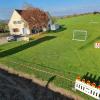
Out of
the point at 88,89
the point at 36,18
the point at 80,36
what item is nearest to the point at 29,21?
the point at 36,18

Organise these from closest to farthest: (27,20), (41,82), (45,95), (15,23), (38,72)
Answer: (45,95) → (41,82) → (38,72) → (27,20) → (15,23)

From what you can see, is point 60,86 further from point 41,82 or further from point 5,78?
point 5,78

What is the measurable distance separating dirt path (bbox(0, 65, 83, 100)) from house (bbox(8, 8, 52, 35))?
26668mm

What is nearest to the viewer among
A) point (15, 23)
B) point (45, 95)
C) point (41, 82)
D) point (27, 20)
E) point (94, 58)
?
point (45, 95)

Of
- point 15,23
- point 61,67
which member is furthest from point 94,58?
point 15,23

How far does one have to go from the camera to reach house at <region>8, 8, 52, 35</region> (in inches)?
1834

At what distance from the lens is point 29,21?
4659cm

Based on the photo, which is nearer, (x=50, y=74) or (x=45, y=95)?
(x=45, y=95)

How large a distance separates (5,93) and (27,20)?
31.0 m

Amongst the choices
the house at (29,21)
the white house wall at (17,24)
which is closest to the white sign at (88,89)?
the house at (29,21)

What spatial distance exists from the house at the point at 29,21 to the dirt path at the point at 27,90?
2667 cm

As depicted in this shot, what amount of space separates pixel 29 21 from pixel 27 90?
30478 mm

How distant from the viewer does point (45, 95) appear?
16812 millimetres

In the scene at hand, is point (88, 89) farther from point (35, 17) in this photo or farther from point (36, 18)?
point (35, 17)
